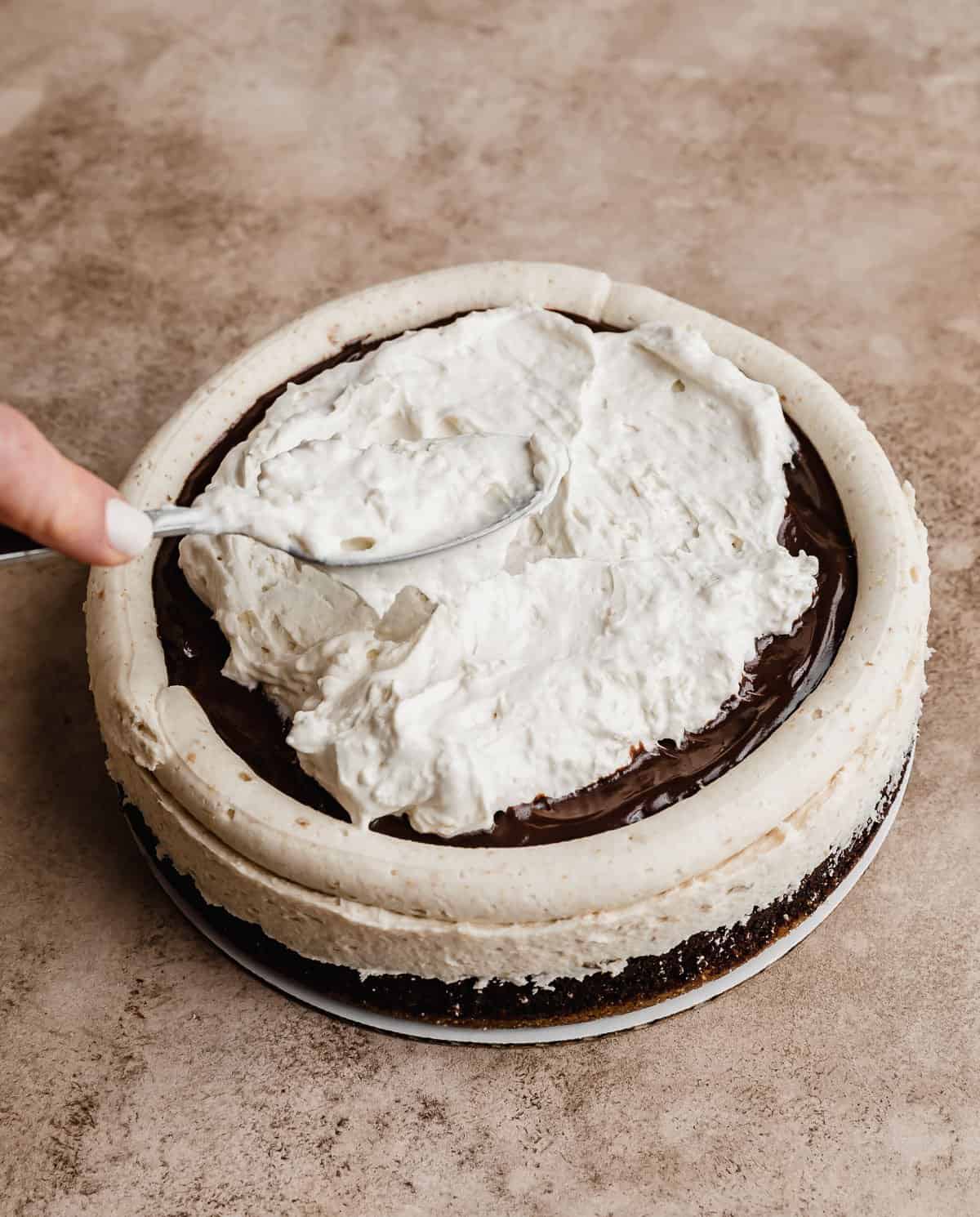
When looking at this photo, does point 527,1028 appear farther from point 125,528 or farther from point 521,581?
point 125,528

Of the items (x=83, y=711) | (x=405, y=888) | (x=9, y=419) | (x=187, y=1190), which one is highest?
(x=9, y=419)

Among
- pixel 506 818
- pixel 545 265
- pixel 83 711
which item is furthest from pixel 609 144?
pixel 506 818

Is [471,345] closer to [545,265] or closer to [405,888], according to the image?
[545,265]

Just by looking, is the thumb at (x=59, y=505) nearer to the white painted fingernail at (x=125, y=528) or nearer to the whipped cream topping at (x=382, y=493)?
the white painted fingernail at (x=125, y=528)

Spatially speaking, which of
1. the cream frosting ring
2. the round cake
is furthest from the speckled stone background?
the cream frosting ring

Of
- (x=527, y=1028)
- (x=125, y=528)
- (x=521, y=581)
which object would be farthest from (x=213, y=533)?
(x=527, y=1028)

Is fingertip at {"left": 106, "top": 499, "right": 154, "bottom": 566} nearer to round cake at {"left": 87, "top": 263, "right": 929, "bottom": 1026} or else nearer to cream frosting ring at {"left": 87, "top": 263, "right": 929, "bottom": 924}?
round cake at {"left": 87, "top": 263, "right": 929, "bottom": 1026}
